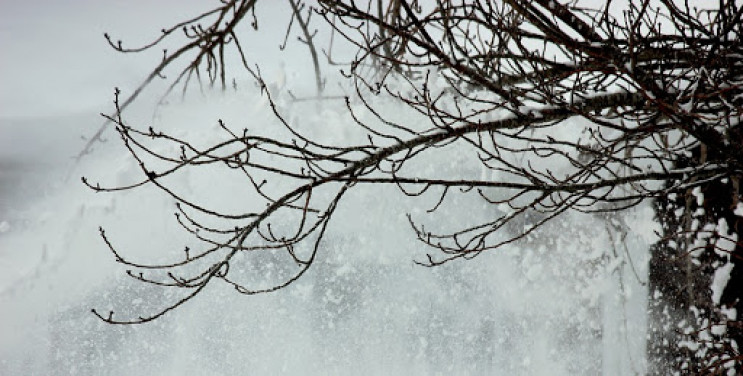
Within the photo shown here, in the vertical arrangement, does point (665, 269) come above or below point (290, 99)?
below

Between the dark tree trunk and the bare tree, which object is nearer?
the bare tree

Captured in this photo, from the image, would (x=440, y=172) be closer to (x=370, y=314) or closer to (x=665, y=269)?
(x=370, y=314)

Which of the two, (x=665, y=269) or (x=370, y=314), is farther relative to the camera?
(x=370, y=314)

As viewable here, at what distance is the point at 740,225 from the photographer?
12.7ft

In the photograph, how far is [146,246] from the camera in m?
6.51

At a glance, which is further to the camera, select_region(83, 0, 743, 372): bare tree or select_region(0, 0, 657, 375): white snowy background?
select_region(0, 0, 657, 375): white snowy background

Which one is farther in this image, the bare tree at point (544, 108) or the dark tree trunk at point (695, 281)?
the dark tree trunk at point (695, 281)

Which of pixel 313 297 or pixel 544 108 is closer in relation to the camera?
pixel 544 108

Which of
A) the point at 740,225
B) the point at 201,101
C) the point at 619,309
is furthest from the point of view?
the point at 201,101

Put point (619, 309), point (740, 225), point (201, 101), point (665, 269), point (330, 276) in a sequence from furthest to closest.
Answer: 1. point (201, 101)
2. point (330, 276)
3. point (619, 309)
4. point (665, 269)
5. point (740, 225)

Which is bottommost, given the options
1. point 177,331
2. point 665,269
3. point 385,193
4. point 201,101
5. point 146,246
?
point 177,331

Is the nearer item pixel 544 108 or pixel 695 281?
pixel 544 108

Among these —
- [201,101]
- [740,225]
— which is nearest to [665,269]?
[740,225]

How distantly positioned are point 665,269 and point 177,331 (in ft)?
16.6
